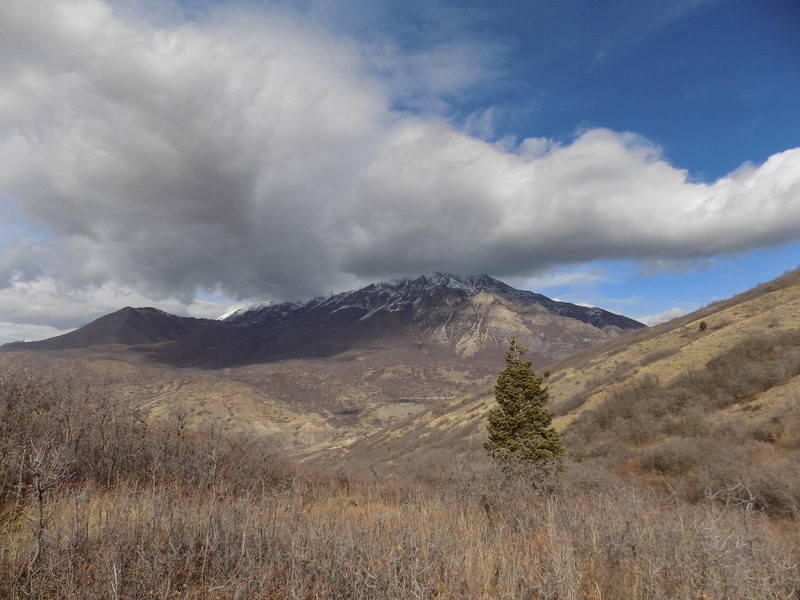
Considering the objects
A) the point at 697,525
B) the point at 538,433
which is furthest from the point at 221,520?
the point at 538,433

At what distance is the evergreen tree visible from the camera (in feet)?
52.6

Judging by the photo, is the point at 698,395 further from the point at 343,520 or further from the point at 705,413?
the point at 343,520

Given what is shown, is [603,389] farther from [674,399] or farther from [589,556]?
[589,556]

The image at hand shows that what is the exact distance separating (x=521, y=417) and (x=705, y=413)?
10697 millimetres

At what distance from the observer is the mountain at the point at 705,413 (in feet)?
44.0

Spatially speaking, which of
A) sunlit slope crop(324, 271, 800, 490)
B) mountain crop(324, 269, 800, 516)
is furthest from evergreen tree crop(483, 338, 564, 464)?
sunlit slope crop(324, 271, 800, 490)

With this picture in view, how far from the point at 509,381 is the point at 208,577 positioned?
1565cm

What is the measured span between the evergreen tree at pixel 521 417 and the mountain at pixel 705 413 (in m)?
2.39

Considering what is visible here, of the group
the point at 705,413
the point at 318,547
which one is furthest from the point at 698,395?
the point at 318,547

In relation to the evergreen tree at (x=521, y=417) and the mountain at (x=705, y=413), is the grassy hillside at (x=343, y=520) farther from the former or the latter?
the evergreen tree at (x=521, y=417)

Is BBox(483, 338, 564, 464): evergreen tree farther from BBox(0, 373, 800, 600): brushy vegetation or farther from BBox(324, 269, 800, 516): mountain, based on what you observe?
BBox(0, 373, 800, 600): brushy vegetation

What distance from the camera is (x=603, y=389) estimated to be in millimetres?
30000

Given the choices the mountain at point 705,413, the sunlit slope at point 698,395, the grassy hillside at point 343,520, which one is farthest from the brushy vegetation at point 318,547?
the sunlit slope at point 698,395

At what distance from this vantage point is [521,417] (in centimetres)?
1684
